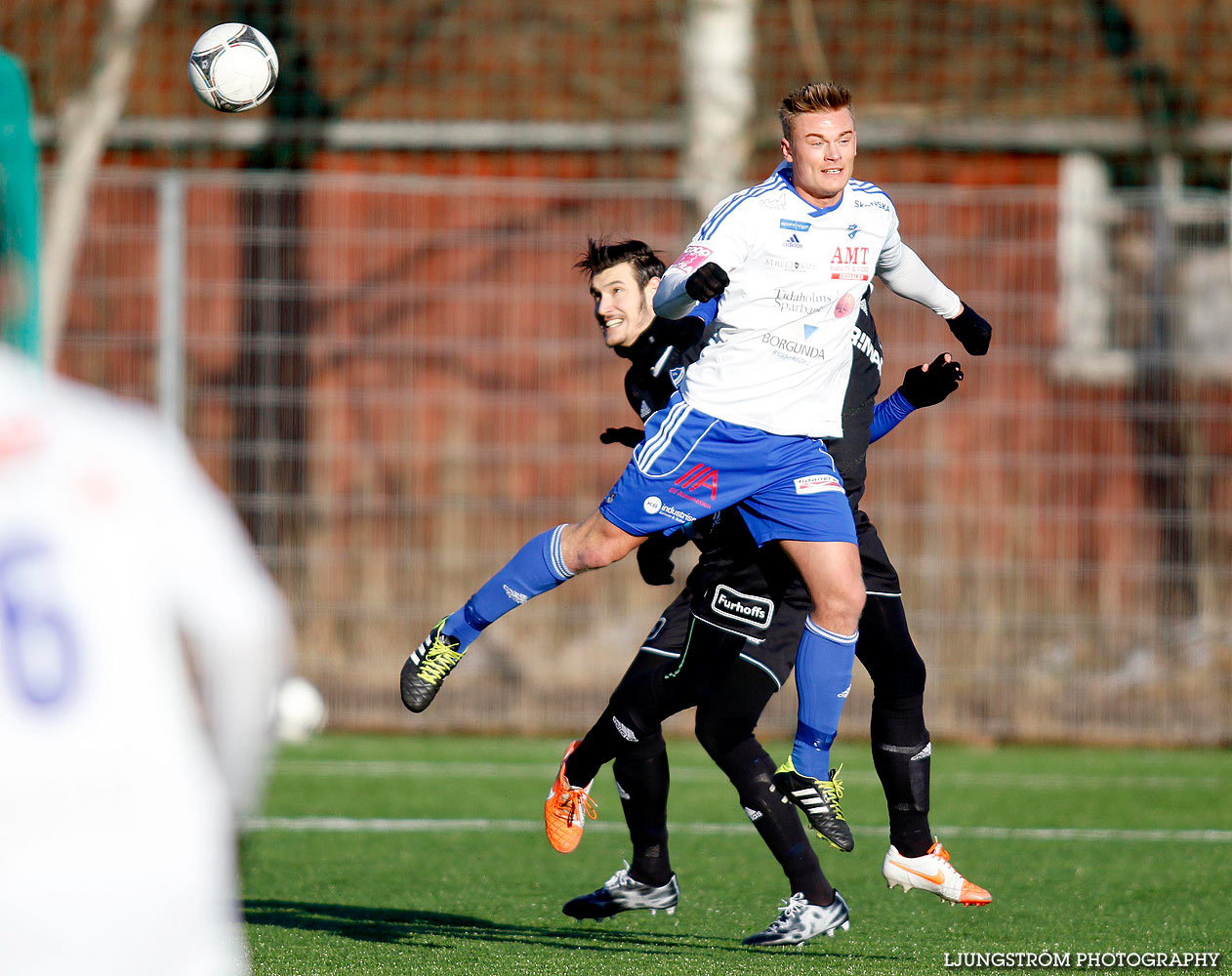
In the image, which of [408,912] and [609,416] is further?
[609,416]

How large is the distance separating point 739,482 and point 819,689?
629mm

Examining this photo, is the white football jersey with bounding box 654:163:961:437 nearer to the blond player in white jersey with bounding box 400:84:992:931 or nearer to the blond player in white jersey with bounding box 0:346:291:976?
the blond player in white jersey with bounding box 400:84:992:931

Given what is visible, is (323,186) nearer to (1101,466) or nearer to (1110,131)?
(1101,466)

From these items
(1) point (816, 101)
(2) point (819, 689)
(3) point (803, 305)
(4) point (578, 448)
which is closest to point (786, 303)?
(3) point (803, 305)

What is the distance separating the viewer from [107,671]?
181 centimetres

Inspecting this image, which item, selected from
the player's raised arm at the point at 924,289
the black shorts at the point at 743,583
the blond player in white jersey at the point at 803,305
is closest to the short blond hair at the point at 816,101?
the blond player in white jersey at the point at 803,305

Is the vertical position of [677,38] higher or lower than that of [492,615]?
higher

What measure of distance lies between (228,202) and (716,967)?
260 inches

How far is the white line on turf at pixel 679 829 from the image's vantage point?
23.2ft

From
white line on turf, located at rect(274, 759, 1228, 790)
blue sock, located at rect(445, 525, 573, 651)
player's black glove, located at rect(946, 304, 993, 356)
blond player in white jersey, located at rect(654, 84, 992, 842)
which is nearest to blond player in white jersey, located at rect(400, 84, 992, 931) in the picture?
blond player in white jersey, located at rect(654, 84, 992, 842)

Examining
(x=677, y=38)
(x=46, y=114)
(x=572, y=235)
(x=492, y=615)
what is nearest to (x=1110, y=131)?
(x=677, y=38)

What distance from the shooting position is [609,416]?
402 inches

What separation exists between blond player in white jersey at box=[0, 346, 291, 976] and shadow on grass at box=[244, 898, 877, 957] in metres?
3.14

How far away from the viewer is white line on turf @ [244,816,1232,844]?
23.2 feet
